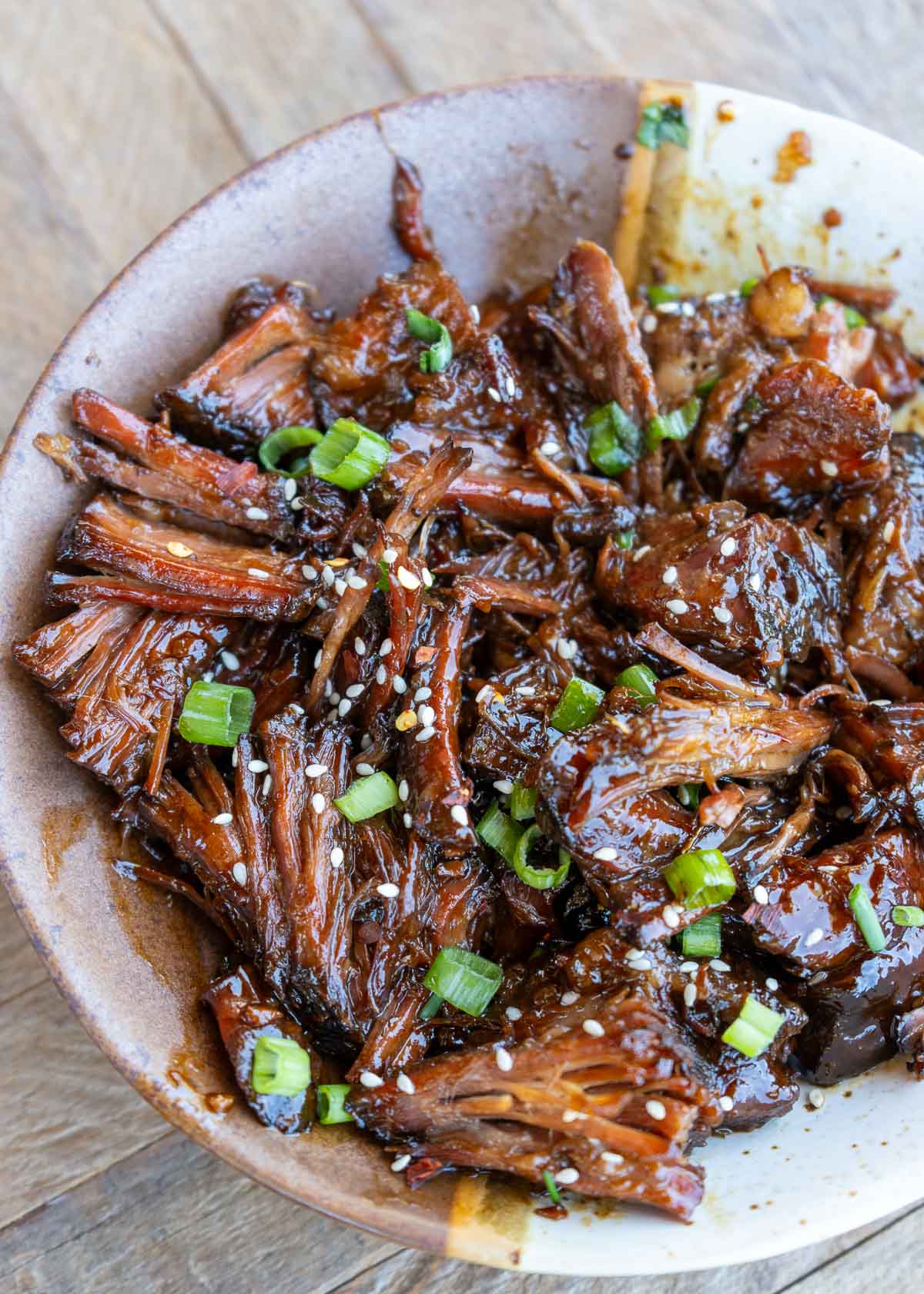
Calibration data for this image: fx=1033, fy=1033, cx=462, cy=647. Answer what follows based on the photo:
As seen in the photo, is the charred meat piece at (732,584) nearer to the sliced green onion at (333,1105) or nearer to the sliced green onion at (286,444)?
the sliced green onion at (286,444)

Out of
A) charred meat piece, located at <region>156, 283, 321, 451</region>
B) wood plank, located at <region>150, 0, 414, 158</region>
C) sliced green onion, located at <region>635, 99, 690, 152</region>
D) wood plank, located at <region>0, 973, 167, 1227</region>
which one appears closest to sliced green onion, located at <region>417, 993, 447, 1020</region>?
wood plank, located at <region>0, 973, 167, 1227</region>

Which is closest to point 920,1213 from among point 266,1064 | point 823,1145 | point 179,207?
point 823,1145

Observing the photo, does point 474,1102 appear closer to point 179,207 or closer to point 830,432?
point 830,432

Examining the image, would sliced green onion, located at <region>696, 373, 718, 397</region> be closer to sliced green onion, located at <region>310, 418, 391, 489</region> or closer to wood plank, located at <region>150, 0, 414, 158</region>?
sliced green onion, located at <region>310, 418, 391, 489</region>

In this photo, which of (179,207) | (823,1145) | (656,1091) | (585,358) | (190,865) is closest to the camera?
(656,1091)

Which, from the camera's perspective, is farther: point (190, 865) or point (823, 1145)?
point (190, 865)

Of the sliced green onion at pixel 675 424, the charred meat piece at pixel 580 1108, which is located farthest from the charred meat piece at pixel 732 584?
the charred meat piece at pixel 580 1108
